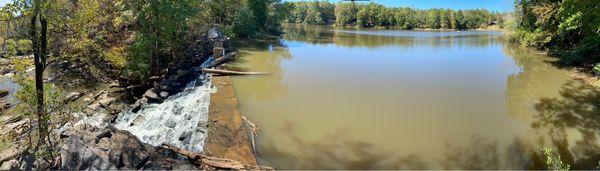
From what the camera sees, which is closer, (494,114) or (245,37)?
(494,114)

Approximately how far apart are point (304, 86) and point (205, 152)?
774cm

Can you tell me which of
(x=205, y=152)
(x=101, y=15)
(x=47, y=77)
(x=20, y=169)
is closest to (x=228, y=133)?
(x=205, y=152)

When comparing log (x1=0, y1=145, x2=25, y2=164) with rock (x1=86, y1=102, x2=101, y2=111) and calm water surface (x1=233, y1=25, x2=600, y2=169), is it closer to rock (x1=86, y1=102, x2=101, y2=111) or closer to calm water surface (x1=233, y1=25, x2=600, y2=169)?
rock (x1=86, y1=102, x2=101, y2=111)

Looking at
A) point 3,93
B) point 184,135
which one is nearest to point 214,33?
point 3,93

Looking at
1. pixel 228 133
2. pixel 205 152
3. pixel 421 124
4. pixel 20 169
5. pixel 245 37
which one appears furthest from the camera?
pixel 245 37

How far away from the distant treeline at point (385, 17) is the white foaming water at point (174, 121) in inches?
3715

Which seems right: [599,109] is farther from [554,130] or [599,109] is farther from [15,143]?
[15,143]

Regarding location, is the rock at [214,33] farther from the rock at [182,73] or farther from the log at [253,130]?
the log at [253,130]

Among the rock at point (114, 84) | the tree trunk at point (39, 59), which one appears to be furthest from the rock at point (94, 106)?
the tree trunk at point (39, 59)

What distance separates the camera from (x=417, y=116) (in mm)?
12117

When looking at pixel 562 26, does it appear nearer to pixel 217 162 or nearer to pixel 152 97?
pixel 217 162

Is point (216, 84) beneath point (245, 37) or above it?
beneath

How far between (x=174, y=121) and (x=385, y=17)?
105 metres

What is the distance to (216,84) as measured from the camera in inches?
644
